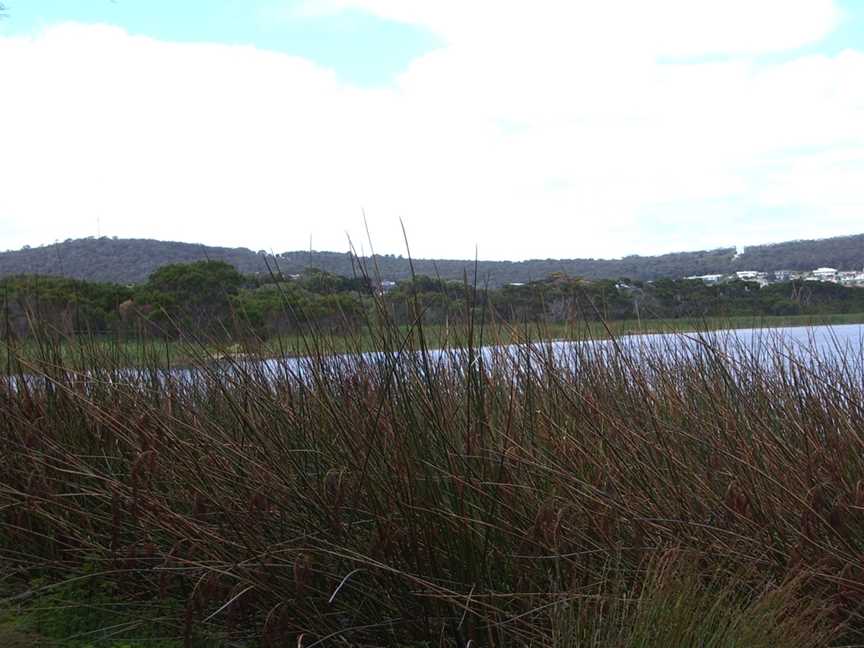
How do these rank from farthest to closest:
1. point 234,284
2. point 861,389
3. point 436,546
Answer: point 234,284
point 861,389
point 436,546

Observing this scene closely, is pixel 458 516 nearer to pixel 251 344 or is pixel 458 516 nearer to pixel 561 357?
A: pixel 251 344

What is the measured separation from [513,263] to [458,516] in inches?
353

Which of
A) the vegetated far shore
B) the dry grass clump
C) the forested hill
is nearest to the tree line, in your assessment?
the vegetated far shore

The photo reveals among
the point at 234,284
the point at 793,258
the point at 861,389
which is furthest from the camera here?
the point at 793,258

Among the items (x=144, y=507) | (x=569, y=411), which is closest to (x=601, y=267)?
(x=569, y=411)

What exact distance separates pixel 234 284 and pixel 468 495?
12.0ft

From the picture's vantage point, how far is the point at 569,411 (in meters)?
3.73

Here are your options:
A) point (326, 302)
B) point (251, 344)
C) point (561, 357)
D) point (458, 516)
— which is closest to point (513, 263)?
point (561, 357)

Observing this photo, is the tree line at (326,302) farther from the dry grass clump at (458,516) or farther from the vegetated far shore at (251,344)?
the dry grass clump at (458,516)

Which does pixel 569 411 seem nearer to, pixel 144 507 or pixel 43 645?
pixel 144 507

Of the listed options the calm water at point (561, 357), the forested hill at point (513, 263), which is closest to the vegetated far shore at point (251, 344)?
the calm water at point (561, 357)

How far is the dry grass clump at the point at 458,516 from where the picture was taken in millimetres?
2803

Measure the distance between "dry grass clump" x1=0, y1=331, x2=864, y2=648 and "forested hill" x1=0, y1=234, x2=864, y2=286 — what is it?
9.55 feet

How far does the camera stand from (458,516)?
279 centimetres
